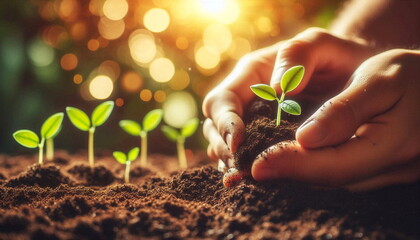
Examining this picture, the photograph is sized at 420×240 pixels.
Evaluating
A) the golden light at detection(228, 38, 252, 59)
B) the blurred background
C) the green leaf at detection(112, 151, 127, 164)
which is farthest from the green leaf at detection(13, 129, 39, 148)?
the golden light at detection(228, 38, 252, 59)

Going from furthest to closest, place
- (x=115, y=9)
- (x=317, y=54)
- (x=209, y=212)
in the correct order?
(x=115, y=9) → (x=317, y=54) → (x=209, y=212)

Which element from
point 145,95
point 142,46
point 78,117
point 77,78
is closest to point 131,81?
point 145,95

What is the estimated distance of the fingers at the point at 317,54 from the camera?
1.39 metres

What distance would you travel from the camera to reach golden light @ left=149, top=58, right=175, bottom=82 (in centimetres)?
284

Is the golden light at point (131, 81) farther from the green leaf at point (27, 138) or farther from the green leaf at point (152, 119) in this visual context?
the green leaf at point (27, 138)

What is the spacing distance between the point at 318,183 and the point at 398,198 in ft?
0.75

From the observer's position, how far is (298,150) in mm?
1161

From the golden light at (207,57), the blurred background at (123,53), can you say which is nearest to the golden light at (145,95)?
the blurred background at (123,53)

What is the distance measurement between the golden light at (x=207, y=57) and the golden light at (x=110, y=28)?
59cm

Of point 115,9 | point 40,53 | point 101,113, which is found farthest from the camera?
point 40,53

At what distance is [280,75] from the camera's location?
1.35 m

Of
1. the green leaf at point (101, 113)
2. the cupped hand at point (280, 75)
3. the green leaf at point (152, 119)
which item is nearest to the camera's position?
the cupped hand at point (280, 75)

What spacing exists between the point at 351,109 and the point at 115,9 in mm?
2080

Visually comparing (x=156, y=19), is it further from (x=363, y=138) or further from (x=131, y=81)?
(x=363, y=138)
